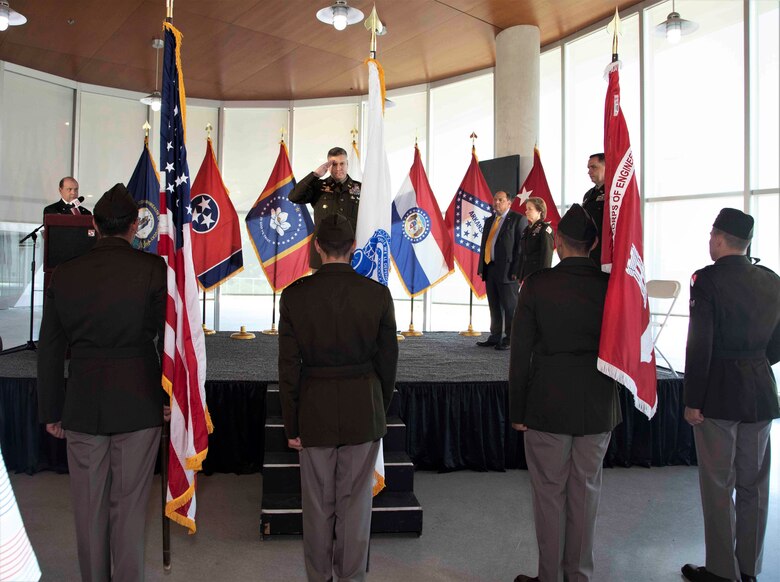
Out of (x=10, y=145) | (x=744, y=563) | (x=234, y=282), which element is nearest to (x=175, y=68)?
(x=744, y=563)

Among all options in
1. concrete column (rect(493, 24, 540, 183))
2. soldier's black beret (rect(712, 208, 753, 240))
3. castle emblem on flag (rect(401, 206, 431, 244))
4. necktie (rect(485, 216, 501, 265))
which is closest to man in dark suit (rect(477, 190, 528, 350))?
necktie (rect(485, 216, 501, 265))

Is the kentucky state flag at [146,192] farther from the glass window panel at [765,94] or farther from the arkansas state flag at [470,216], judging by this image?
the glass window panel at [765,94]

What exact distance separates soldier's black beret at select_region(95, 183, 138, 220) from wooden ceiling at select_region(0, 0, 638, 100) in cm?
569

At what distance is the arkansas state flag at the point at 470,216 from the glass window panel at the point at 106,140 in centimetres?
670

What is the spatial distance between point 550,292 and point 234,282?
1315cm

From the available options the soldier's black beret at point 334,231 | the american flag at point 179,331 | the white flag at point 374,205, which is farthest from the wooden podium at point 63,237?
the soldier's black beret at point 334,231

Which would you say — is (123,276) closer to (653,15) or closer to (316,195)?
(316,195)

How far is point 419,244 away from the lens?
6422 millimetres

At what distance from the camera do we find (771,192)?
18.9 ft

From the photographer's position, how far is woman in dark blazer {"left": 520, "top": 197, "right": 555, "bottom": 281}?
5285 mm

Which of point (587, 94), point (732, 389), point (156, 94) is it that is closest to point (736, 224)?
point (732, 389)

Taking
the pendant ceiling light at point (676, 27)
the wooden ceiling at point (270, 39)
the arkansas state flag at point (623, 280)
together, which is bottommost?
the arkansas state flag at point (623, 280)

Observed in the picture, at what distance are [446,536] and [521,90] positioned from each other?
612 cm

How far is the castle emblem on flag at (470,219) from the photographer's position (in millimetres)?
6801
